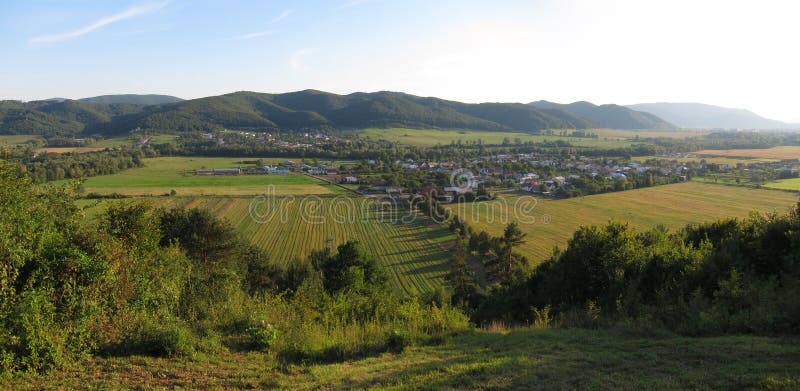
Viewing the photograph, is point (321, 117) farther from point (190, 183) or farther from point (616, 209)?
point (616, 209)

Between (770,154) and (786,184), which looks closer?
(786,184)

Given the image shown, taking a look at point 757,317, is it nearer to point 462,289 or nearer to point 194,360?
point 194,360

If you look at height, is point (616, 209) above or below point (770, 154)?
below

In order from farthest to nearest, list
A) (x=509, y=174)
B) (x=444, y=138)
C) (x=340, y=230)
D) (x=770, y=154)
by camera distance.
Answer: (x=444, y=138), (x=770, y=154), (x=509, y=174), (x=340, y=230)

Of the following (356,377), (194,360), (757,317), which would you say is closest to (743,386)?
(757,317)

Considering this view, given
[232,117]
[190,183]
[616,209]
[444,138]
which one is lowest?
[616,209]

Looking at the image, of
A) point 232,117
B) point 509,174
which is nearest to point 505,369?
point 509,174

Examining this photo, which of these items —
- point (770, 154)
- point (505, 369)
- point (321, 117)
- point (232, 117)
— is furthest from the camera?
point (321, 117)

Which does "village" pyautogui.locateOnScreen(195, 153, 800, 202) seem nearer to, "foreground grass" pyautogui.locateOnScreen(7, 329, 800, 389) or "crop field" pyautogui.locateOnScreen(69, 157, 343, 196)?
"crop field" pyautogui.locateOnScreen(69, 157, 343, 196)
